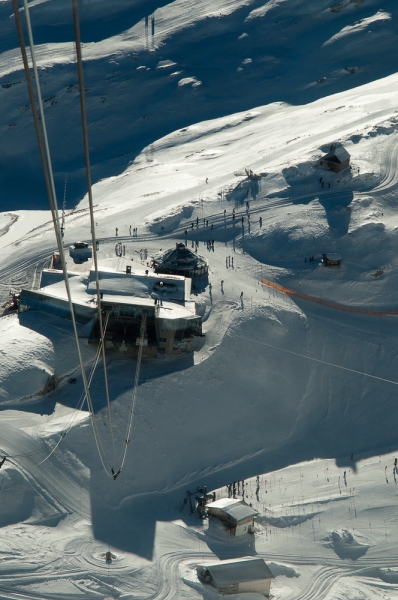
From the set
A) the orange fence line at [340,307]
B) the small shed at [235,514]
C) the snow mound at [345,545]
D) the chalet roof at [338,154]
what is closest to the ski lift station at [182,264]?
the orange fence line at [340,307]

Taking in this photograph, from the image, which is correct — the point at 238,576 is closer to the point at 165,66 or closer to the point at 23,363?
the point at 23,363

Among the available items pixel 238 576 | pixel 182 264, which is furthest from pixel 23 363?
pixel 238 576

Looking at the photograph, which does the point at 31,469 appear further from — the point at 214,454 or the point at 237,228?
the point at 237,228

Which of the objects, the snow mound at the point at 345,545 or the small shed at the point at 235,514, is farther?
the snow mound at the point at 345,545

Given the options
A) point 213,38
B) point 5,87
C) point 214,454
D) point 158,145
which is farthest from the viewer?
point 213,38

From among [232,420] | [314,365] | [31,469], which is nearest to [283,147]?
[314,365]

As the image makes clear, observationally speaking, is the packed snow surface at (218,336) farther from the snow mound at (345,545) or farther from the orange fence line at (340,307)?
the orange fence line at (340,307)

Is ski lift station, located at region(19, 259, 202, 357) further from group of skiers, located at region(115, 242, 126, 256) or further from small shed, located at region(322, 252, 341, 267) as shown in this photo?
small shed, located at region(322, 252, 341, 267)
